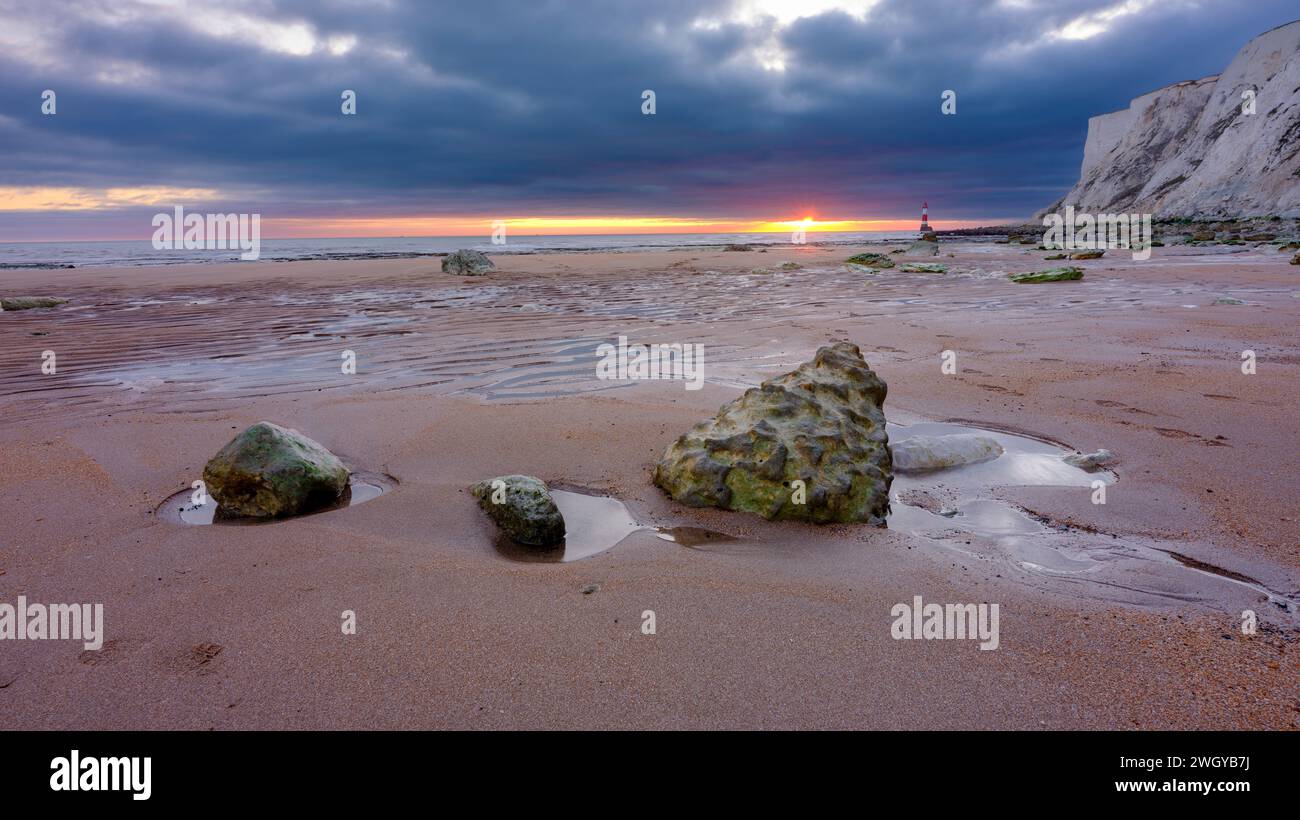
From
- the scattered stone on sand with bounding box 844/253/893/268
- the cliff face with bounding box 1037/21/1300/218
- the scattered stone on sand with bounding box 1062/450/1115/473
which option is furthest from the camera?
the cliff face with bounding box 1037/21/1300/218

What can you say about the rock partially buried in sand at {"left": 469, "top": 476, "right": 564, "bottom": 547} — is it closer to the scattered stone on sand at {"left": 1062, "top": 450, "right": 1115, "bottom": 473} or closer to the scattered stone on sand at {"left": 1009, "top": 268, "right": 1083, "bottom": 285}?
the scattered stone on sand at {"left": 1062, "top": 450, "right": 1115, "bottom": 473}

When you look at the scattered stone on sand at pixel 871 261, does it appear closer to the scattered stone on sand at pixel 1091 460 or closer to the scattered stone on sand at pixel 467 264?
the scattered stone on sand at pixel 467 264

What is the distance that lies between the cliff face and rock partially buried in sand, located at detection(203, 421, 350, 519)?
147ft

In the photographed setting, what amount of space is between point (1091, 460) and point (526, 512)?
3302 millimetres

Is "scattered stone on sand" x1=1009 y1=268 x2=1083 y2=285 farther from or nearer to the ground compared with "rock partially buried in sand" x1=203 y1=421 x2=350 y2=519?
farther from the ground

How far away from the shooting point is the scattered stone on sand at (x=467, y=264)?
19433mm

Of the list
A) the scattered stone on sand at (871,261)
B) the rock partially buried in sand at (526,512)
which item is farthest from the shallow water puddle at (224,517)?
the scattered stone on sand at (871,261)

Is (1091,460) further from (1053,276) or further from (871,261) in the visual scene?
(871,261)

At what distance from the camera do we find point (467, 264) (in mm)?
19562

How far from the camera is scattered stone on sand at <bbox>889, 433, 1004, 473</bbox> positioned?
3924mm

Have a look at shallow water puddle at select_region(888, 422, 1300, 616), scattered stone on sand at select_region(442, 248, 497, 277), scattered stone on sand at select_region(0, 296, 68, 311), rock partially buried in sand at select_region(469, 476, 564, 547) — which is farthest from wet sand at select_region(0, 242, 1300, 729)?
scattered stone on sand at select_region(442, 248, 497, 277)

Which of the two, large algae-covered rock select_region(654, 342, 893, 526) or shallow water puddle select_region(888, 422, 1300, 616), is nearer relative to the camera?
shallow water puddle select_region(888, 422, 1300, 616)

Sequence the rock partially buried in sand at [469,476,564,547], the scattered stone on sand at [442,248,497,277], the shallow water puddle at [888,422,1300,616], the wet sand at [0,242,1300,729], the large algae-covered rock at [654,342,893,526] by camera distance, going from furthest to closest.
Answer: the scattered stone on sand at [442,248,497,277], the large algae-covered rock at [654,342,893,526], the rock partially buried in sand at [469,476,564,547], the shallow water puddle at [888,422,1300,616], the wet sand at [0,242,1300,729]

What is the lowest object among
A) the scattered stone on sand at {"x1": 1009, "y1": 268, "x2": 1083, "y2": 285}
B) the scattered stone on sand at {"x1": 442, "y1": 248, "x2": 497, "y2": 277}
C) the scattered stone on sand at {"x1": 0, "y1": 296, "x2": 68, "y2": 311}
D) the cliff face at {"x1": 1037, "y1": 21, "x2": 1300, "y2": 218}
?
the scattered stone on sand at {"x1": 0, "y1": 296, "x2": 68, "y2": 311}
